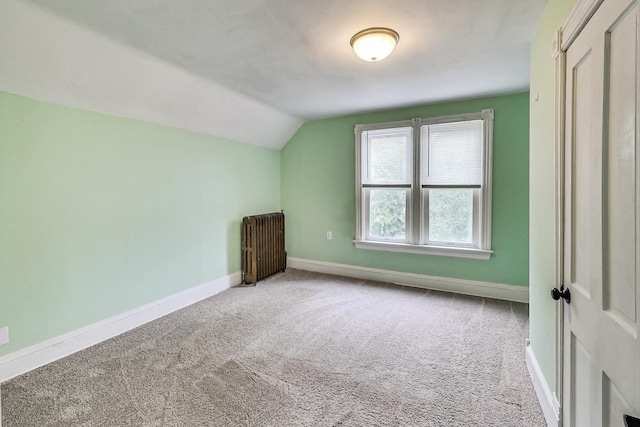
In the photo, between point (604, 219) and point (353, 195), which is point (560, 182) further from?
point (353, 195)

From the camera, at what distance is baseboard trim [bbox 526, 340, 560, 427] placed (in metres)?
1.50

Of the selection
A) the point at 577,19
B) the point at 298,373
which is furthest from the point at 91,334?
the point at 577,19

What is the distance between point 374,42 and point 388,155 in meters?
2.17

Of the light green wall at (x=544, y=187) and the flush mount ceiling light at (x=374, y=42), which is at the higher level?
the flush mount ceiling light at (x=374, y=42)

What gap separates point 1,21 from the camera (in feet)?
5.44

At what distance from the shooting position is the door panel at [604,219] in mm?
821

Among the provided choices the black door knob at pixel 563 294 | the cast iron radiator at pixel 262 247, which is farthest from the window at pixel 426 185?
the black door knob at pixel 563 294

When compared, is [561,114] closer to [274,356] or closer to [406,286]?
[274,356]

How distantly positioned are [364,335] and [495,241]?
2043 millimetres

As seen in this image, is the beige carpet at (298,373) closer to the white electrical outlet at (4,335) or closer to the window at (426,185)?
the white electrical outlet at (4,335)

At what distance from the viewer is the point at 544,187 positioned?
171 centimetres

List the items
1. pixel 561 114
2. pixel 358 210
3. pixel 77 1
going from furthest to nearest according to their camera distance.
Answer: pixel 358 210 < pixel 77 1 < pixel 561 114

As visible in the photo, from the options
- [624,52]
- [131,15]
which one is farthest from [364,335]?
[131,15]

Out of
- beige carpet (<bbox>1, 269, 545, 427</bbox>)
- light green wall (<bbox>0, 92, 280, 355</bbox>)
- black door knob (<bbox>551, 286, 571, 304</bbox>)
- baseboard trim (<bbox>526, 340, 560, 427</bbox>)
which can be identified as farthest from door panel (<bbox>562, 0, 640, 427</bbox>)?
light green wall (<bbox>0, 92, 280, 355</bbox>)
